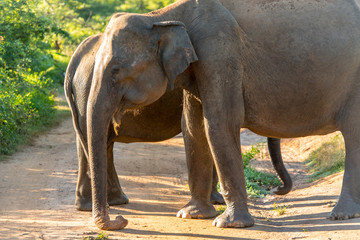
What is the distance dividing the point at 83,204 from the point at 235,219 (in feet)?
5.81

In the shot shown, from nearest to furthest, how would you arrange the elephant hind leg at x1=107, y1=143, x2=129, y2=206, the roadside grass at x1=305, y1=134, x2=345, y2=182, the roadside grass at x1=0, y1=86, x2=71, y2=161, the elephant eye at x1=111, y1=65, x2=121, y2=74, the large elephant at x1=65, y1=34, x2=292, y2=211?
1. the elephant eye at x1=111, y1=65, x2=121, y2=74
2. the large elephant at x1=65, y1=34, x2=292, y2=211
3. the elephant hind leg at x1=107, y1=143, x2=129, y2=206
4. the roadside grass at x1=305, y1=134, x2=345, y2=182
5. the roadside grass at x1=0, y1=86, x2=71, y2=161

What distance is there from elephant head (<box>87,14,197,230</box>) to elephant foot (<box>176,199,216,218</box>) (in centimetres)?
94

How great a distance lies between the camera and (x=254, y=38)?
566 centimetres

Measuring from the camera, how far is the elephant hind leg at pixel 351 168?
18.2 feet

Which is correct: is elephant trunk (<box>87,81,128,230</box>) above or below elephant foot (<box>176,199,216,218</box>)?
above

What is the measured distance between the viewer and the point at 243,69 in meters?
5.64

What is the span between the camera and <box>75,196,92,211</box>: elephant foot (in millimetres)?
6484

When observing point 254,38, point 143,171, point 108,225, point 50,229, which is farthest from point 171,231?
point 143,171

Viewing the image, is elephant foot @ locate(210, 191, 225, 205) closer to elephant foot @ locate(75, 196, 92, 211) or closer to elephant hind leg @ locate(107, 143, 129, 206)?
elephant hind leg @ locate(107, 143, 129, 206)

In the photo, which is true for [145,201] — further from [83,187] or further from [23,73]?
[23,73]

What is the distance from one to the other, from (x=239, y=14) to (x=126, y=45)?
114cm

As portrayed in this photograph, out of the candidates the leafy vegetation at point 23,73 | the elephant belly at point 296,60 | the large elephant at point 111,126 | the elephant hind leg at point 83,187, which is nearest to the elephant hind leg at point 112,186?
the large elephant at point 111,126

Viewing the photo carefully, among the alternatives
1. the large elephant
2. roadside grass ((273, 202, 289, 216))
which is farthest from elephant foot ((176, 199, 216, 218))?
the large elephant

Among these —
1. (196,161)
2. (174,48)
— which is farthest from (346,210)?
(174,48)
